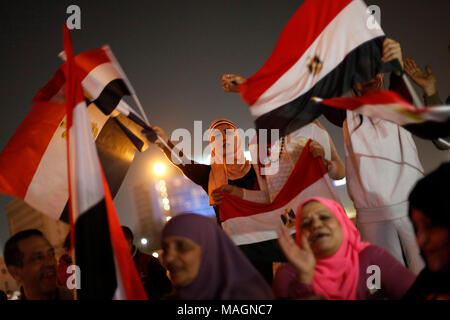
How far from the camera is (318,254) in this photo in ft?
10.3

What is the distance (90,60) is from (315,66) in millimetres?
2420

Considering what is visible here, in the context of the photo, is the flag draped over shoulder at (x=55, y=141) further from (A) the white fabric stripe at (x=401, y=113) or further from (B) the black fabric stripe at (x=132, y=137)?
(A) the white fabric stripe at (x=401, y=113)

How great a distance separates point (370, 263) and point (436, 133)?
1106 mm

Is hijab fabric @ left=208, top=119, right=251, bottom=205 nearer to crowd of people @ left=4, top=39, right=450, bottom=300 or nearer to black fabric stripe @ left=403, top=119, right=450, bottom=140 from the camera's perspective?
crowd of people @ left=4, top=39, right=450, bottom=300

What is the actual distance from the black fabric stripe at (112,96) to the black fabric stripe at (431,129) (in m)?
2.82

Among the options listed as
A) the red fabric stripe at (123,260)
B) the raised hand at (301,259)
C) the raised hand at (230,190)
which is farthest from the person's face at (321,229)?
the raised hand at (230,190)

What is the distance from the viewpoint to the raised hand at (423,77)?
420 centimetres

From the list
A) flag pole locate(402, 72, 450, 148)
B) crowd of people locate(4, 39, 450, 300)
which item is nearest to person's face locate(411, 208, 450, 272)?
crowd of people locate(4, 39, 450, 300)

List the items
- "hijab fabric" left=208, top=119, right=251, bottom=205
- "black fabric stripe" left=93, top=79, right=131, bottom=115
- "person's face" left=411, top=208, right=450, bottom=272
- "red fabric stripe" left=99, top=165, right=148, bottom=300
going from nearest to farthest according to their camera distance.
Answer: "person's face" left=411, top=208, right=450, bottom=272 → "red fabric stripe" left=99, top=165, right=148, bottom=300 → "black fabric stripe" left=93, top=79, right=131, bottom=115 → "hijab fabric" left=208, top=119, right=251, bottom=205

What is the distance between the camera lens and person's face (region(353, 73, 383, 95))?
173 inches

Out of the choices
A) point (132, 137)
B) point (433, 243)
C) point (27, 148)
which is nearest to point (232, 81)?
point (132, 137)

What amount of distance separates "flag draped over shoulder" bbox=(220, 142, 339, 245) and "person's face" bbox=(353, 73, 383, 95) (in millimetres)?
879
